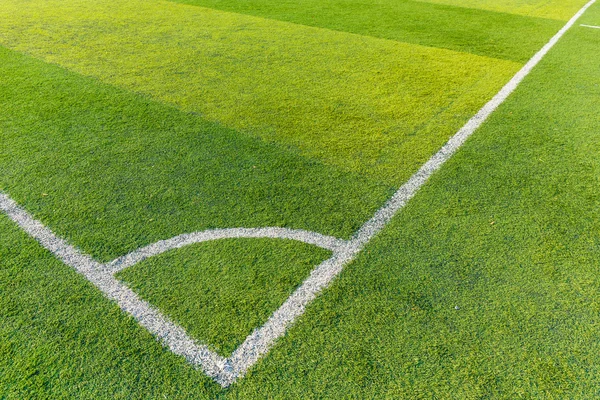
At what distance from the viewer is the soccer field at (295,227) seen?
2594mm

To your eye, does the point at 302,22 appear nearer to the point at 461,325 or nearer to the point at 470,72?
the point at 470,72

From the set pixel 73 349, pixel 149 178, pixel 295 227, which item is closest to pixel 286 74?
pixel 149 178

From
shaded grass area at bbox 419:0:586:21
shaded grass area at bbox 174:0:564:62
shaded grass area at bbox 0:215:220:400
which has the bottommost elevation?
shaded grass area at bbox 419:0:586:21

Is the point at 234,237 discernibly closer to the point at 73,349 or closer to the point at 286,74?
the point at 73,349

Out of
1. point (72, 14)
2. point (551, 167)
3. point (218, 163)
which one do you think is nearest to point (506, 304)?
point (551, 167)

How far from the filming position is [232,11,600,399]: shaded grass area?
99.8 inches

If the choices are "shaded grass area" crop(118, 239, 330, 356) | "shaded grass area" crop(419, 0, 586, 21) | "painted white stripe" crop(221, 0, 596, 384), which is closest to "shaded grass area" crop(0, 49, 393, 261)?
"painted white stripe" crop(221, 0, 596, 384)

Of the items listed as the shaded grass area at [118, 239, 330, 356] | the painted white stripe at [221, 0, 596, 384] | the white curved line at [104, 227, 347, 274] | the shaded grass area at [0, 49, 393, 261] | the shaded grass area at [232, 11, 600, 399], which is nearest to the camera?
the shaded grass area at [232, 11, 600, 399]

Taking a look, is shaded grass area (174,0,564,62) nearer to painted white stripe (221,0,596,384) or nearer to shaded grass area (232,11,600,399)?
painted white stripe (221,0,596,384)

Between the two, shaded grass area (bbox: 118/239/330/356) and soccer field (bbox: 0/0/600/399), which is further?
shaded grass area (bbox: 118/239/330/356)

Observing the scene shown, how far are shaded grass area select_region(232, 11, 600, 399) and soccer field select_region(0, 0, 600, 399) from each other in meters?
0.01

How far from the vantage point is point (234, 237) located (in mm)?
3445

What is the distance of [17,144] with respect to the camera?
4.50 metres

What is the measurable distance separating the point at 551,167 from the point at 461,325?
2.29 m
